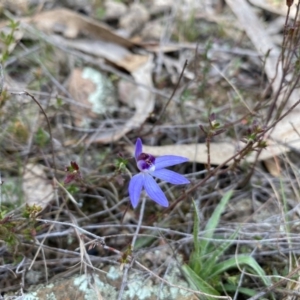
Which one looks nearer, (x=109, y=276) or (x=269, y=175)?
(x=109, y=276)

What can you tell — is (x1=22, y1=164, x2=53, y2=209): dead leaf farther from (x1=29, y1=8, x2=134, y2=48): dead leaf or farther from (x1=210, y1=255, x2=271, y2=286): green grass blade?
(x1=29, y1=8, x2=134, y2=48): dead leaf

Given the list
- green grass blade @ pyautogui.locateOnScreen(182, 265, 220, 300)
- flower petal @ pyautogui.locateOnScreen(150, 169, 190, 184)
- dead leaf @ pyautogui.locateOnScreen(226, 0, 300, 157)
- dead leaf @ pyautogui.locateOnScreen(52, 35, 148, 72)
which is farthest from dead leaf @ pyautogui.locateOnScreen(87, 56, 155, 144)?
green grass blade @ pyautogui.locateOnScreen(182, 265, 220, 300)

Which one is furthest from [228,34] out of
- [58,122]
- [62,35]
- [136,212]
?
[136,212]

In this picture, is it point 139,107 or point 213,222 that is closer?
point 213,222

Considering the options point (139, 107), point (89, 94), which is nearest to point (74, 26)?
point (89, 94)

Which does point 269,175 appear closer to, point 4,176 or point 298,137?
point 298,137

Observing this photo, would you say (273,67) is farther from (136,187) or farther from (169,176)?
(136,187)
